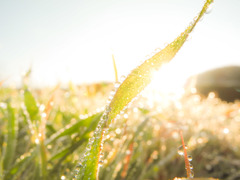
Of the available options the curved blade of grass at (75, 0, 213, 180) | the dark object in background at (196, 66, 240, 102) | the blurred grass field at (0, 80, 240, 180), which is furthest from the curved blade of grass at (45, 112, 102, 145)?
the dark object in background at (196, 66, 240, 102)

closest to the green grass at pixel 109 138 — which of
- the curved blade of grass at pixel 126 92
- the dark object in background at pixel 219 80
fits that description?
the curved blade of grass at pixel 126 92

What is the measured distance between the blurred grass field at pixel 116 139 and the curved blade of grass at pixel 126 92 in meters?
0.03

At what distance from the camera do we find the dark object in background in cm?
1106

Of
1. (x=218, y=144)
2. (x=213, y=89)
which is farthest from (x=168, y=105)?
(x=213, y=89)

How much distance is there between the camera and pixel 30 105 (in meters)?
0.59

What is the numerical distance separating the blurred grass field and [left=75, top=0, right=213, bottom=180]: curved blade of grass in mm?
31

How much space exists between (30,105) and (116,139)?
318 mm

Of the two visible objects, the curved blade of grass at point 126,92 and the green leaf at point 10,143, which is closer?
the curved blade of grass at point 126,92

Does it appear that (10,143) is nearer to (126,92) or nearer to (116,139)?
(116,139)

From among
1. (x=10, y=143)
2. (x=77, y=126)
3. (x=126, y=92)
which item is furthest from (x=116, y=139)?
(x=126, y=92)

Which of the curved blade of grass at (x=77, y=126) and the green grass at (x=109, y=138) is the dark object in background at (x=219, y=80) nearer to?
the green grass at (x=109, y=138)

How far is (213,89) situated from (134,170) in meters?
11.6

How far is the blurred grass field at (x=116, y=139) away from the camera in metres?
0.56

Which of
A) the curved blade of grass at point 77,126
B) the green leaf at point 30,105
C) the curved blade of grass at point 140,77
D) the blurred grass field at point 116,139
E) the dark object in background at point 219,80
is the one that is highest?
the curved blade of grass at point 140,77
